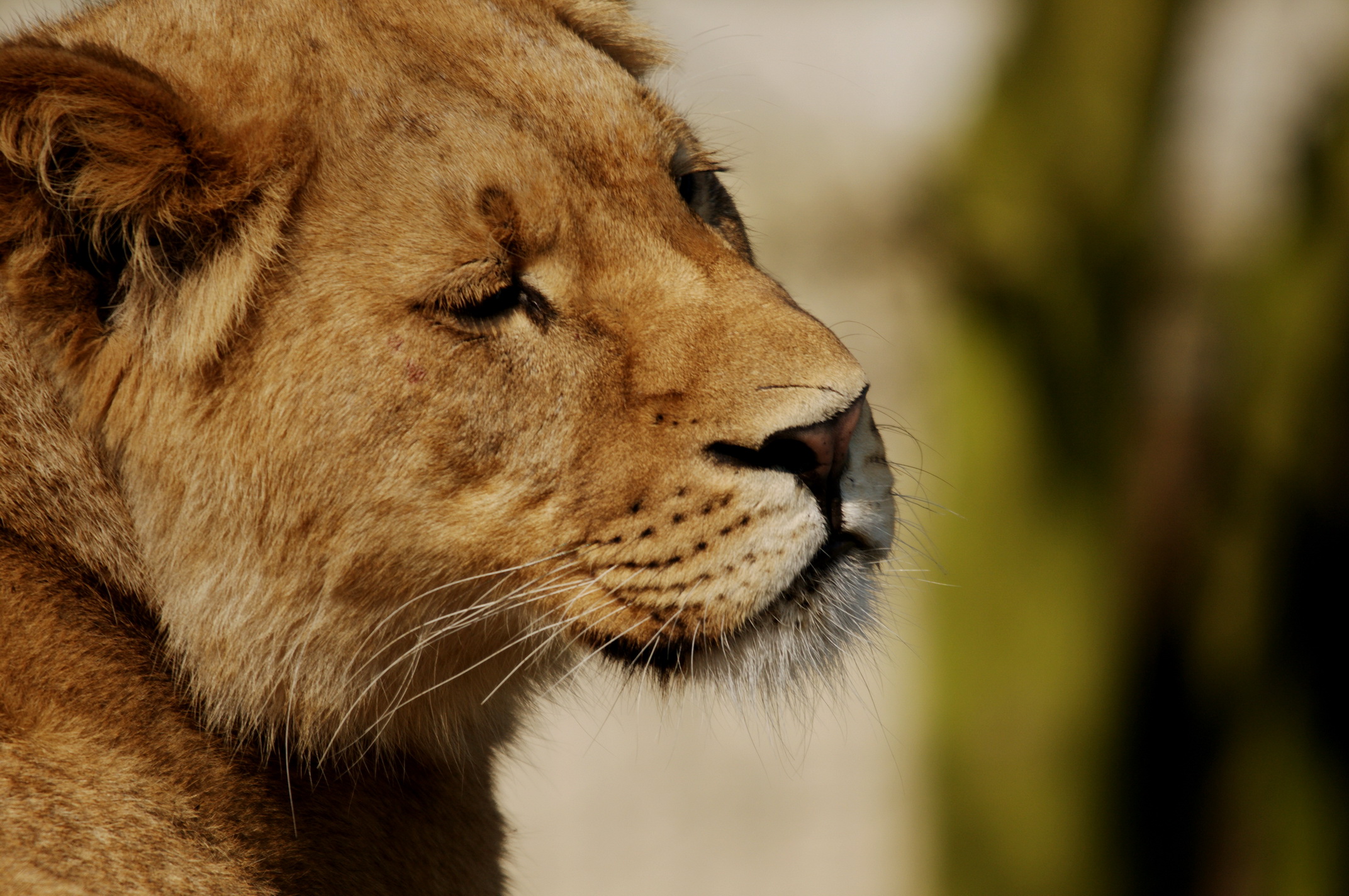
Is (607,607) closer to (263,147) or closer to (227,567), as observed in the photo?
(227,567)

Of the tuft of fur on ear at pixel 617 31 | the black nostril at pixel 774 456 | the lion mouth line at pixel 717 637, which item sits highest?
the tuft of fur on ear at pixel 617 31

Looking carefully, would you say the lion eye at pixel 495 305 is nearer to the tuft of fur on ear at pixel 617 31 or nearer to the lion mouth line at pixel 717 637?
the lion mouth line at pixel 717 637

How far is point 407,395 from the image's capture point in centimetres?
275

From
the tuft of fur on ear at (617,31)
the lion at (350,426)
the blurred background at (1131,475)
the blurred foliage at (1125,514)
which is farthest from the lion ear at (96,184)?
the blurred foliage at (1125,514)

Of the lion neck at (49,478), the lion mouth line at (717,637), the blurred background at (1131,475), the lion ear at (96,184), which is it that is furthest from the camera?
the blurred background at (1131,475)

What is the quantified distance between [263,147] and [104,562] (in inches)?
35.2

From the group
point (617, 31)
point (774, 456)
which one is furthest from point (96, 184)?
point (617, 31)

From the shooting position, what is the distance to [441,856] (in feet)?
10.3

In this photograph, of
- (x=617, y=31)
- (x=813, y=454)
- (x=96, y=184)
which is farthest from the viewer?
(x=617, y=31)

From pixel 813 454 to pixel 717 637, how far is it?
44cm

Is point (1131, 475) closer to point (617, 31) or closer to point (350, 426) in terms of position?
point (617, 31)

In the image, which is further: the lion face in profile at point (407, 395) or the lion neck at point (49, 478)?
the lion face in profile at point (407, 395)

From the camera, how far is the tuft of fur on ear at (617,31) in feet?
12.1

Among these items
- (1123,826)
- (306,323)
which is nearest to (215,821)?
A: (306,323)
